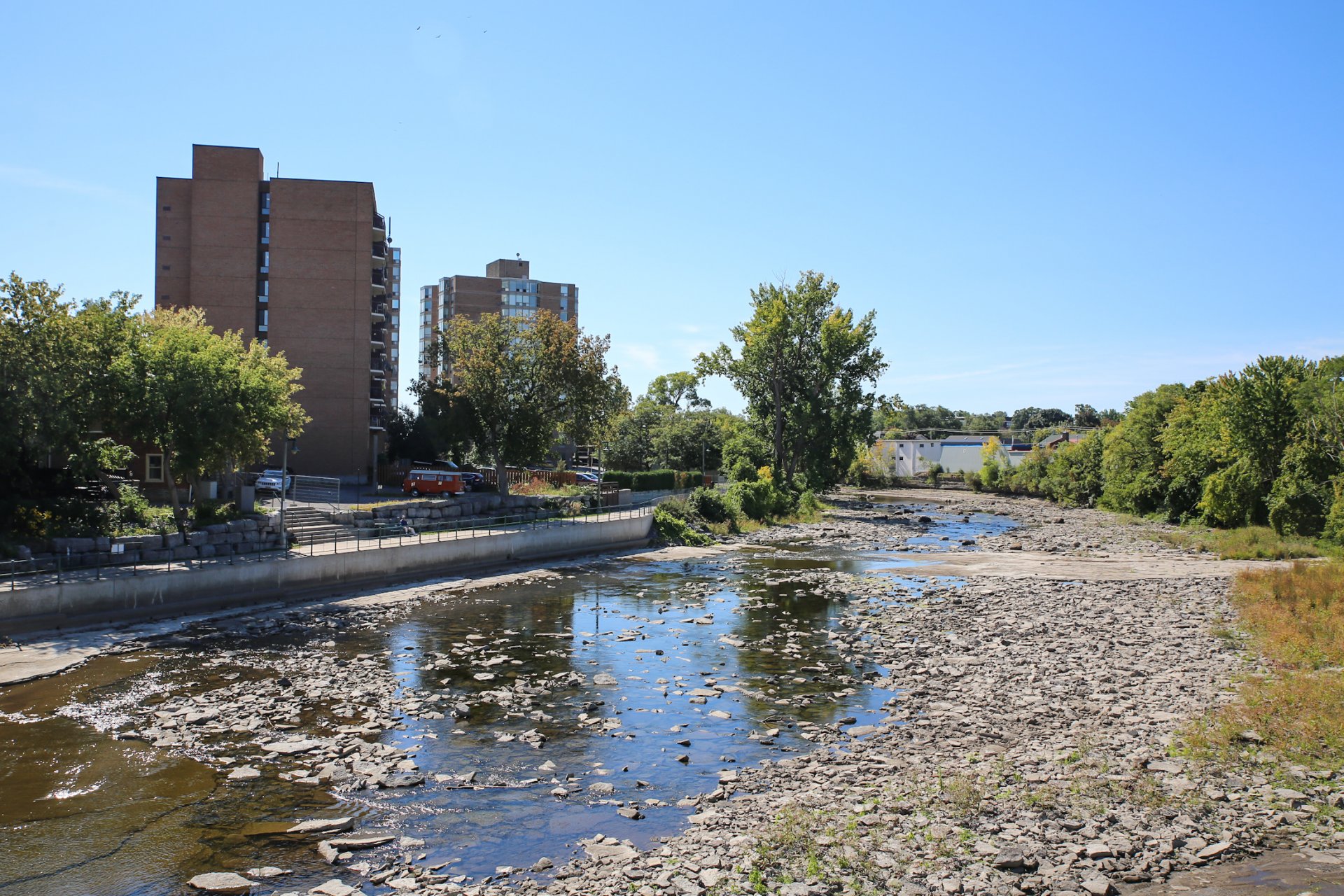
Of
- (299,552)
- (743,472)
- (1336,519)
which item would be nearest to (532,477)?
(743,472)

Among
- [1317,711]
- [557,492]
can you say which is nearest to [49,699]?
[1317,711]

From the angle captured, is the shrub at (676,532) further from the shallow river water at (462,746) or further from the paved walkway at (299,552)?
the shallow river water at (462,746)

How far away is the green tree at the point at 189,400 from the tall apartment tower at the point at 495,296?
83923 millimetres

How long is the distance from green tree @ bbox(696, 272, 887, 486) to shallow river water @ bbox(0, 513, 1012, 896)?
1899 inches

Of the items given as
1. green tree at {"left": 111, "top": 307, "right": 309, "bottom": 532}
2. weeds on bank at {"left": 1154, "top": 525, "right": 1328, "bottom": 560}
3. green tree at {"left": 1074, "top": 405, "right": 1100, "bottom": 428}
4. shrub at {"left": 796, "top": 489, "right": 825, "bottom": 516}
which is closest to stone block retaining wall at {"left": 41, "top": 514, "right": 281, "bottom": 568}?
green tree at {"left": 111, "top": 307, "right": 309, "bottom": 532}

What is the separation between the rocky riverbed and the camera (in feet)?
33.1

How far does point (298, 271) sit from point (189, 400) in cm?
3833

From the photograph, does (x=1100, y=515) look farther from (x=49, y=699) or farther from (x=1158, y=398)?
(x=49, y=699)

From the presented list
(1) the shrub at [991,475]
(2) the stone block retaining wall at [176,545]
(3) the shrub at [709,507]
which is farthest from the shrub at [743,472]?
(1) the shrub at [991,475]

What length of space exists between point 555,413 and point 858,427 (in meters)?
35.6

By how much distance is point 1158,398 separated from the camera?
Answer: 69.4 m

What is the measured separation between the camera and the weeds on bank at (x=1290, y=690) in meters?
13.2

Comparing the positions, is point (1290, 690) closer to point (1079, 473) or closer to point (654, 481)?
point (654, 481)

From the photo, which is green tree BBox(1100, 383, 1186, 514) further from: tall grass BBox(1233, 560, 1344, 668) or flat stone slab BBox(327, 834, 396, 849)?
flat stone slab BBox(327, 834, 396, 849)
